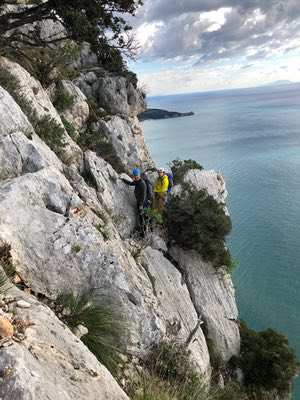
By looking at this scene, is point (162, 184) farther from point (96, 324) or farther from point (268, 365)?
point (268, 365)

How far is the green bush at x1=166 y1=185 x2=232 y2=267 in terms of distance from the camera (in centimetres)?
1634

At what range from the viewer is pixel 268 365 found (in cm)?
1612

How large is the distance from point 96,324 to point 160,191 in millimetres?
9579

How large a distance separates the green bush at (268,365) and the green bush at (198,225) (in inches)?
179

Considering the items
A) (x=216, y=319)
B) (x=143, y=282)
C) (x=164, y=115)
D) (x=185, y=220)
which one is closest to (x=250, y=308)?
(x=216, y=319)

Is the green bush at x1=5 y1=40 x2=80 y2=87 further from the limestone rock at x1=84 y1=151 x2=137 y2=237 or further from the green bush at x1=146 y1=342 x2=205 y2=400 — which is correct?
the green bush at x1=146 y1=342 x2=205 y2=400

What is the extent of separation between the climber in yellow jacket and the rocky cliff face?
1.29 metres

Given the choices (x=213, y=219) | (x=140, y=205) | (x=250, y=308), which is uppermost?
(x=140, y=205)

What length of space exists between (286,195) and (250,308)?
28.1m

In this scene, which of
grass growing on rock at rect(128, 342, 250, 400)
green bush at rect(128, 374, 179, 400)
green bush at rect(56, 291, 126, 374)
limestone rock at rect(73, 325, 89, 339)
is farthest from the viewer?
green bush at rect(56, 291, 126, 374)

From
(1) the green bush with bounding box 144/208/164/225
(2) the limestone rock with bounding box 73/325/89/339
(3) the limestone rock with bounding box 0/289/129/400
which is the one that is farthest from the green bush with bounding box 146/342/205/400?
(1) the green bush with bounding box 144/208/164/225

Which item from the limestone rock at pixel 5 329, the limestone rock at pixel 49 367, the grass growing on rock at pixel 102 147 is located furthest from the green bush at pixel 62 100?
the limestone rock at pixel 5 329

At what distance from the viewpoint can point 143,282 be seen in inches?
437

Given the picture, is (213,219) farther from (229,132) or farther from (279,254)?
(229,132)
